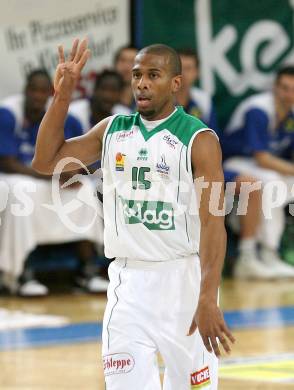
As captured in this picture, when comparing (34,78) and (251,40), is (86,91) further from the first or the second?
(251,40)

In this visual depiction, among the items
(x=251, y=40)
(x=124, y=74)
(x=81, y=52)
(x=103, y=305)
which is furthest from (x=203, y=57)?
(x=81, y=52)

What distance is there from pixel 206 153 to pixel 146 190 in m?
0.32

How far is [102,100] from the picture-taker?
10258 millimetres

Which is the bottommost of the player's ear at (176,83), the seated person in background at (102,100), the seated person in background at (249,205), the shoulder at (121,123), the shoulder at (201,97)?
the seated person in background at (249,205)

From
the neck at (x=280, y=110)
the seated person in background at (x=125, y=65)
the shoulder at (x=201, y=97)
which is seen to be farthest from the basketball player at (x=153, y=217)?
the neck at (x=280, y=110)

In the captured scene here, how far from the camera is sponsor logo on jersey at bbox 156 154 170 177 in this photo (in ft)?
15.5

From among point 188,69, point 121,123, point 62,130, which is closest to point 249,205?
point 188,69

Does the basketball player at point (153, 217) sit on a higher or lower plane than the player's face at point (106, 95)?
higher

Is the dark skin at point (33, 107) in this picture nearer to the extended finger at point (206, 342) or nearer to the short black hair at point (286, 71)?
the short black hair at point (286, 71)

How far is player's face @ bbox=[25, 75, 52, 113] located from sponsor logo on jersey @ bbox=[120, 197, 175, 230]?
17.8 ft

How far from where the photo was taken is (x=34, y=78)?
398 inches

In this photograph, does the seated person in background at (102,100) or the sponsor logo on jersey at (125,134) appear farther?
the seated person in background at (102,100)

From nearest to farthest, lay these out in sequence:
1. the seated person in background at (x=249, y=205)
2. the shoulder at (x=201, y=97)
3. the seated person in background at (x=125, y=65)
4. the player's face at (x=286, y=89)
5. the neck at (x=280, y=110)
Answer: the seated person in background at (x=125, y=65), the seated person in background at (x=249, y=205), the shoulder at (x=201, y=97), the player's face at (x=286, y=89), the neck at (x=280, y=110)

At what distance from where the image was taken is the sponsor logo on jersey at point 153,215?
4.75 meters
